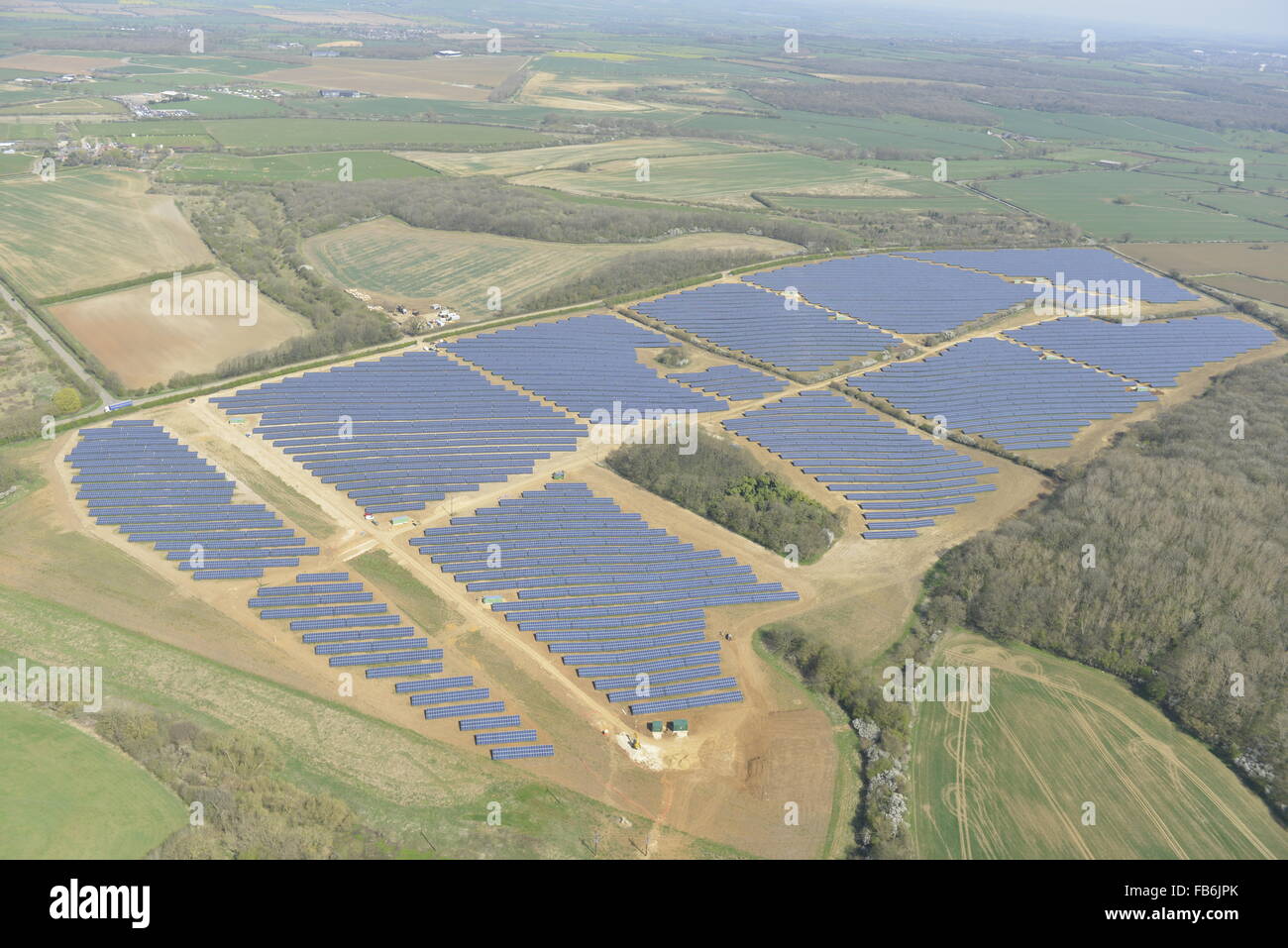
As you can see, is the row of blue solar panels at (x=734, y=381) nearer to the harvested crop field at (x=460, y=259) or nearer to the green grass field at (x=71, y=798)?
the harvested crop field at (x=460, y=259)

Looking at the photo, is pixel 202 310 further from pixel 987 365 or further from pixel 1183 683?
pixel 1183 683

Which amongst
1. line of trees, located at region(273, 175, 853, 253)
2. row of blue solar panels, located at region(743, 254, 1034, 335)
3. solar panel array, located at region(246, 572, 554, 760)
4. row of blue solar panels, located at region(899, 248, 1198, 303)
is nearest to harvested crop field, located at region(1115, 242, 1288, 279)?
row of blue solar panels, located at region(899, 248, 1198, 303)

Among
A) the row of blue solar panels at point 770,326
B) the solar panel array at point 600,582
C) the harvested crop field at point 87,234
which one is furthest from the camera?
the harvested crop field at point 87,234

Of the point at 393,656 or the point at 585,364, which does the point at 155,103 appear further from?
the point at 393,656

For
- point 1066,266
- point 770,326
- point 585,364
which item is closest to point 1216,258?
point 1066,266

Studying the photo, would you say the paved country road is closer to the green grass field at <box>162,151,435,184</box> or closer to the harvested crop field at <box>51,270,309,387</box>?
the harvested crop field at <box>51,270,309,387</box>

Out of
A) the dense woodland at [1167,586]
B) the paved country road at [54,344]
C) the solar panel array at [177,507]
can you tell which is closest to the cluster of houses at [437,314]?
the paved country road at [54,344]
